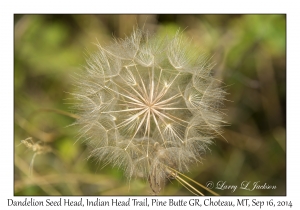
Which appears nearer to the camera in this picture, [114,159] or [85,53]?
[114,159]

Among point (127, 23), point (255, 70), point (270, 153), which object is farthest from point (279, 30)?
point (127, 23)

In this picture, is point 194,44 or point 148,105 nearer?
point 148,105

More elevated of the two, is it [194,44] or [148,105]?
[194,44]

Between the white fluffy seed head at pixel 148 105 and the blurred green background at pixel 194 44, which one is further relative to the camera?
the blurred green background at pixel 194 44
